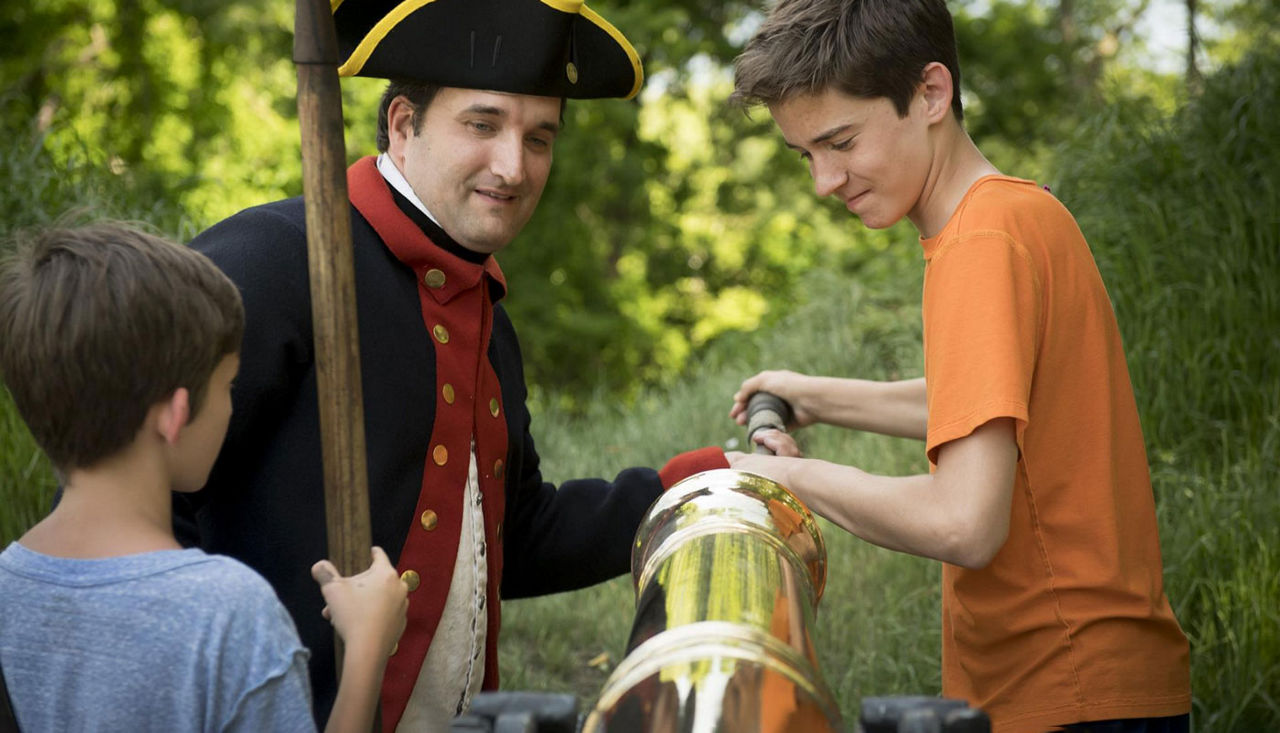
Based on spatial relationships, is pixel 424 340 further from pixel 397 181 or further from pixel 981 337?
pixel 981 337

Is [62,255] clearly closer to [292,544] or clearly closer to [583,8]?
[292,544]

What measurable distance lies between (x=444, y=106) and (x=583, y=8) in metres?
0.34

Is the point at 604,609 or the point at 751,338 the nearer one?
the point at 604,609

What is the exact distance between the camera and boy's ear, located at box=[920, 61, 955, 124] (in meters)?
2.15

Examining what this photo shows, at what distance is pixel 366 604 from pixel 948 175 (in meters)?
1.18

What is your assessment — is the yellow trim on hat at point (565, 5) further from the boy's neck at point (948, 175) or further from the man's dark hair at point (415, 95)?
the boy's neck at point (948, 175)

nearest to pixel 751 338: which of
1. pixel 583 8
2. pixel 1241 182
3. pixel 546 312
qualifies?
pixel 546 312

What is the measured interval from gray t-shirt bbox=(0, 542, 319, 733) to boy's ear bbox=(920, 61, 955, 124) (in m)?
1.34

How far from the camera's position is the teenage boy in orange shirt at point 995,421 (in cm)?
187

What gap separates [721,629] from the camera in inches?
52.4

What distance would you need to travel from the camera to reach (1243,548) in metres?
4.07

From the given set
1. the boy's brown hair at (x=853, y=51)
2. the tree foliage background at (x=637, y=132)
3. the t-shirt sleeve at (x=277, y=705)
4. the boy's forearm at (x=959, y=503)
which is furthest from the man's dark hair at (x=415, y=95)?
the tree foliage background at (x=637, y=132)

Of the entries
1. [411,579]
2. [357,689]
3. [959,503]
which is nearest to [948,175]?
[959,503]

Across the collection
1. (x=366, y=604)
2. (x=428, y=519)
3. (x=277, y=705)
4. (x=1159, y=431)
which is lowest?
(x=277, y=705)
